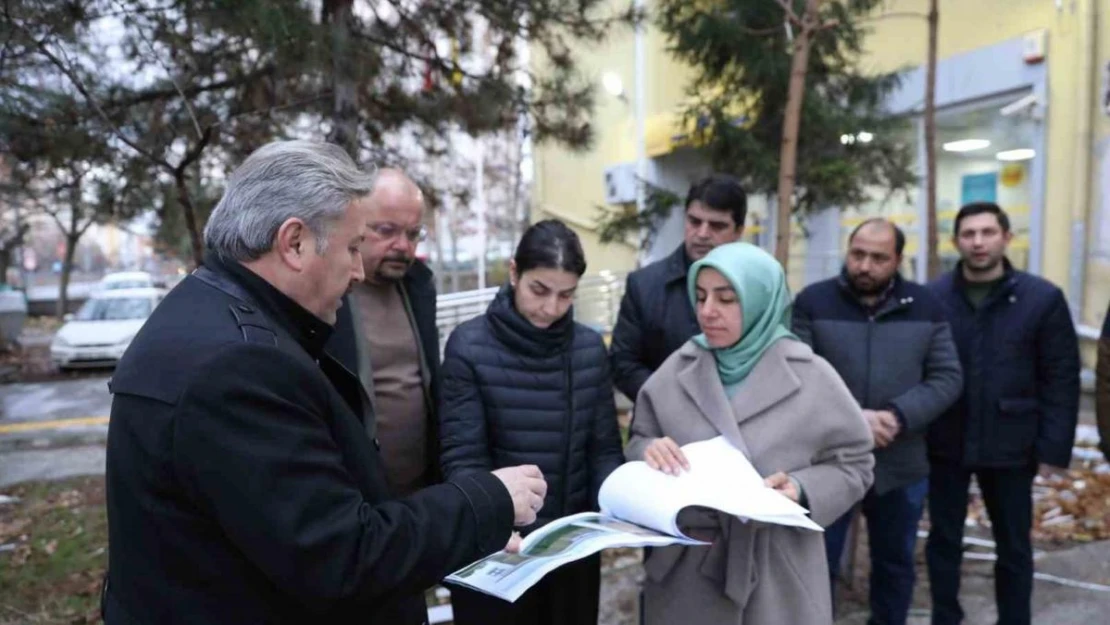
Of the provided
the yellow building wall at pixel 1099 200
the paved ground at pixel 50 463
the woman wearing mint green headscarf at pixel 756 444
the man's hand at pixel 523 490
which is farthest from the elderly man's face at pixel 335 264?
the yellow building wall at pixel 1099 200

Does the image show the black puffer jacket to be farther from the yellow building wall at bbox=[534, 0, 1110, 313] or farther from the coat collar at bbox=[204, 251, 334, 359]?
the yellow building wall at bbox=[534, 0, 1110, 313]

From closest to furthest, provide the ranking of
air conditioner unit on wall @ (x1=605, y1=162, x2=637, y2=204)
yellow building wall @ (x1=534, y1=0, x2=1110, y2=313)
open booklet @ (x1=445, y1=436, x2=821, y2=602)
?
open booklet @ (x1=445, y1=436, x2=821, y2=602) → yellow building wall @ (x1=534, y1=0, x2=1110, y2=313) → air conditioner unit on wall @ (x1=605, y1=162, x2=637, y2=204)

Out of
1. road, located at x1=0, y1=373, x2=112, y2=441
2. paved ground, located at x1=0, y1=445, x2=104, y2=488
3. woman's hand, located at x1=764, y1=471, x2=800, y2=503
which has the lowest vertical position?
road, located at x1=0, y1=373, x2=112, y2=441

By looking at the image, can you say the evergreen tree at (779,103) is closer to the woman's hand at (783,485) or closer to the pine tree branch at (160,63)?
the pine tree branch at (160,63)

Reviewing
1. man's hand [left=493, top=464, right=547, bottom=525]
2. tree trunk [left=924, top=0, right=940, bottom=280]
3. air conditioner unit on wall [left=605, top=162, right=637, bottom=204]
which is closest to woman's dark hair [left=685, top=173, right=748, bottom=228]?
man's hand [left=493, top=464, right=547, bottom=525]

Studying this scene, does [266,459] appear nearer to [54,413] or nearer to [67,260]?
[54,413]

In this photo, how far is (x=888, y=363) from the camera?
10.0 feet

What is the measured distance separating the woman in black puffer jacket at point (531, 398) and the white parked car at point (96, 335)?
12.6 meters

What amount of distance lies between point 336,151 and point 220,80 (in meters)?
3.68

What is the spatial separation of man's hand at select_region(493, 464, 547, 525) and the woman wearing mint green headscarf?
61 cm

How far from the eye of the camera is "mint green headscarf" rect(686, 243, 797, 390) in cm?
220

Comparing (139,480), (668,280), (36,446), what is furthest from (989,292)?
(36,446)

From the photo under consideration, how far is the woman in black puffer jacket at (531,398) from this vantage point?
2383 mm

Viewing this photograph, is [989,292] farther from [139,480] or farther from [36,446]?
[36,446]
